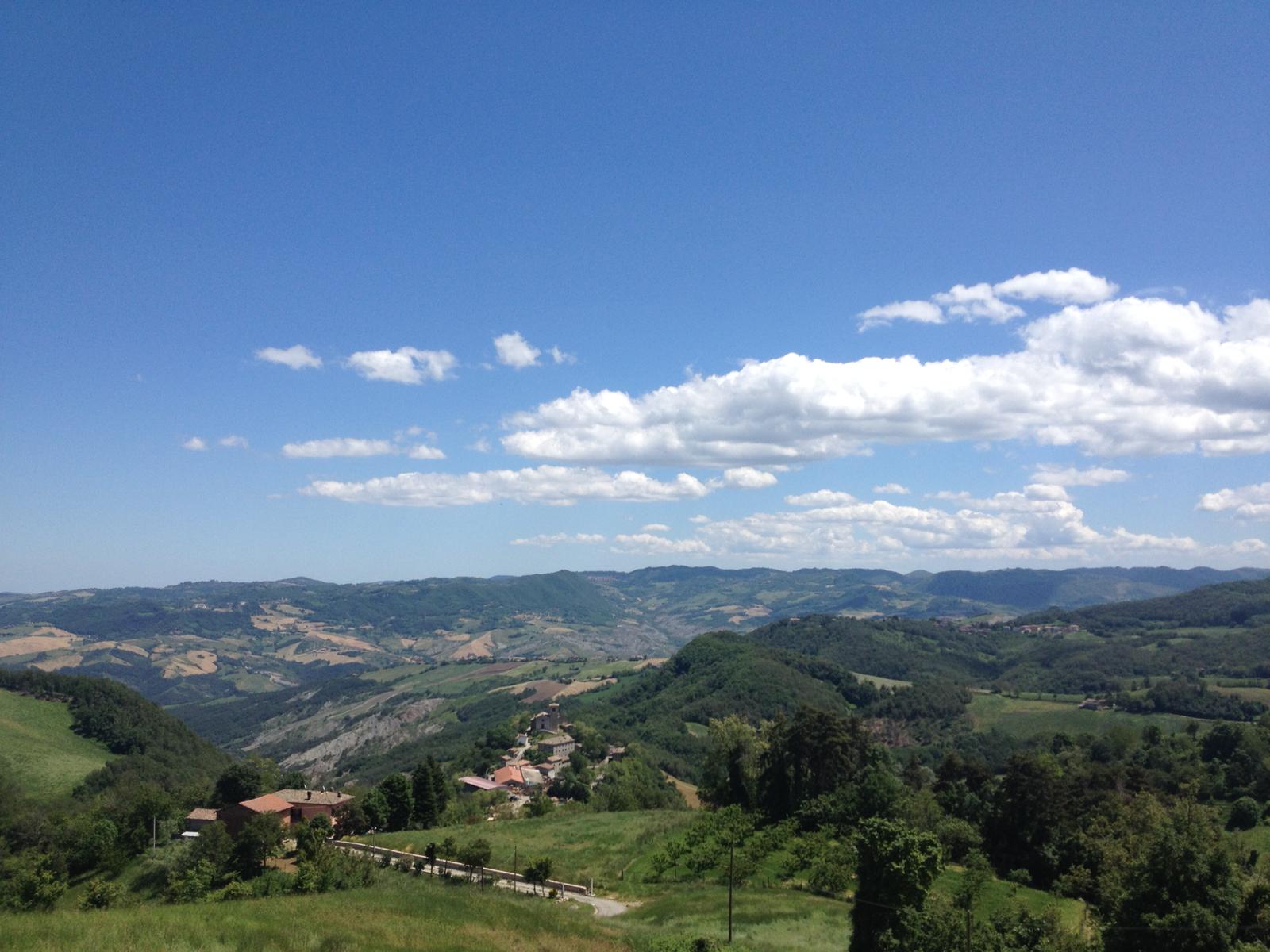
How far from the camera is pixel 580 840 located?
6862 cm

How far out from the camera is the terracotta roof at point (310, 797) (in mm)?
75188

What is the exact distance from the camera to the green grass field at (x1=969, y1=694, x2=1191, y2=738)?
540 ft

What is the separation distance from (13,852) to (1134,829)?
113 m

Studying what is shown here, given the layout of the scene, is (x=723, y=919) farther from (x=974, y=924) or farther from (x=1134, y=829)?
(x=1134, y=829)

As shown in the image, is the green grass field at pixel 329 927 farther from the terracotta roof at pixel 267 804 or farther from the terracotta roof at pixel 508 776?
the terracotta roof at pixel 508 776

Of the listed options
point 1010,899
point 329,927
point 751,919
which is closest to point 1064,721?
point 1010,899

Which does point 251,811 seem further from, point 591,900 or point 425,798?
point 591,900

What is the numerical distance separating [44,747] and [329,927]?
161m

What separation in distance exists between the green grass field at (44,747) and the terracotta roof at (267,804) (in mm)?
76808

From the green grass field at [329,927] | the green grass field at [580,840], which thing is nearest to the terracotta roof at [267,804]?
the green grass field at [580,840]

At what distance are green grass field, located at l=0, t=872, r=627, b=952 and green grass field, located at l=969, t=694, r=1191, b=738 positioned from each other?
164875 millimetres

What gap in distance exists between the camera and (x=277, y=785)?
87188 millimetres

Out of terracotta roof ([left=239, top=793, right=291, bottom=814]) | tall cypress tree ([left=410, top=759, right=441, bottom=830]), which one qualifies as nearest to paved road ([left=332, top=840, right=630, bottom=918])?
terracotta roof ([left=239, top=793, right=291, bottom=814])

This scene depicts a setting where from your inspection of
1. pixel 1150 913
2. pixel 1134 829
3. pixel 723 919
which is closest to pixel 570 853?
pixel 723 919
